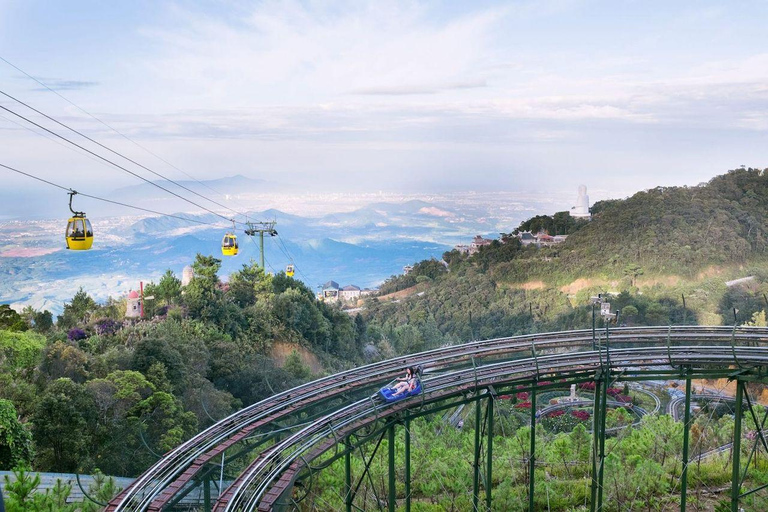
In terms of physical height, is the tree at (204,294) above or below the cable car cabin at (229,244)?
below

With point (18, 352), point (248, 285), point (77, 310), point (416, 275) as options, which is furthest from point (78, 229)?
point (416, 275)

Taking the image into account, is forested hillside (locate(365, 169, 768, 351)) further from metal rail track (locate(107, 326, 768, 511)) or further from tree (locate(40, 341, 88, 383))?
metal rail track (locate(107, 326, 768, 511))

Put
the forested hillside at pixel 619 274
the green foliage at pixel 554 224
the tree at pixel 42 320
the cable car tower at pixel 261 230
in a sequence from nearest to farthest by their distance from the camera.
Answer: the tree at pixel 42 320
the cable car tower at pixel 261 230
the forested hillside at pixel 619 274
the green foliage at pixel 554 224

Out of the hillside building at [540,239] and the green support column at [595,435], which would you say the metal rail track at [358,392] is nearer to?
the green support column at [595,435]

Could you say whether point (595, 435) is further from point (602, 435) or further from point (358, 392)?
point (358, 392)

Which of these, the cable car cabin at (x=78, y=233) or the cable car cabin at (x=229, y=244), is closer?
the cable car cabin at (x=78, y=233)

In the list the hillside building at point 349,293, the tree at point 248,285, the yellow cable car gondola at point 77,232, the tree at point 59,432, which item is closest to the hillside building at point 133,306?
the tree at point 248,285
